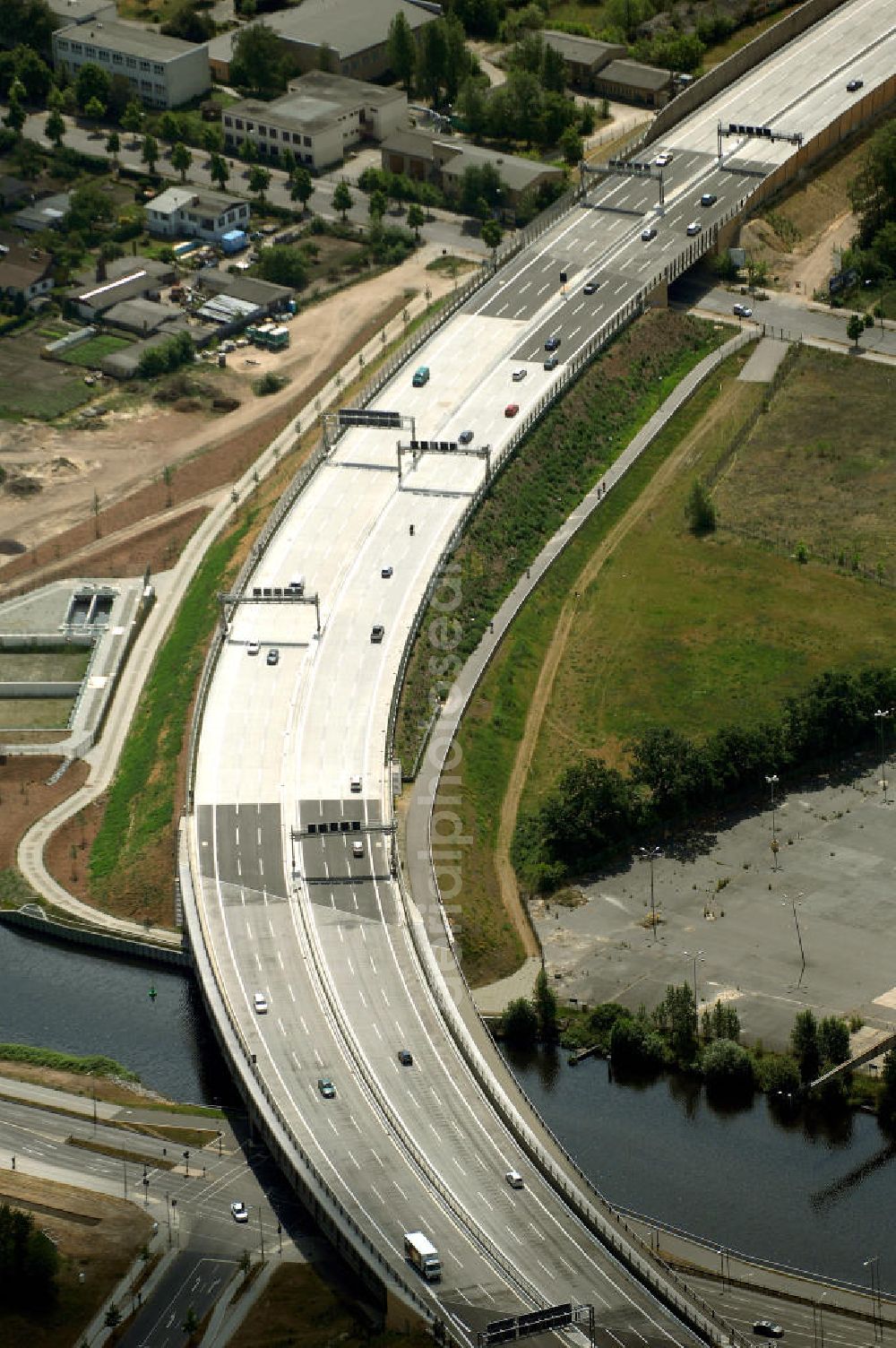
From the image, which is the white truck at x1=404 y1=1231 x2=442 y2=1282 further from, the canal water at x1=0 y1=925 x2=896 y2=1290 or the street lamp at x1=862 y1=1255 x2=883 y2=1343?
the street lamp at x1=862 y1=1255 x2=883 y2=1343

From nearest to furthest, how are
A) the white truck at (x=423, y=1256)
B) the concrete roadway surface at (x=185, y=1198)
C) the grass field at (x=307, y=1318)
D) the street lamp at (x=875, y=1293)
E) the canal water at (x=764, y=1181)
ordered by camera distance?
the grass field at (x=307, y=1318) < the white truck at (x=423, y=1256) < the street lamp at (x=875, y=1293) < the concrete roadway surface at (x=185, y=1198) < the canal water at (x=764, y=1181)

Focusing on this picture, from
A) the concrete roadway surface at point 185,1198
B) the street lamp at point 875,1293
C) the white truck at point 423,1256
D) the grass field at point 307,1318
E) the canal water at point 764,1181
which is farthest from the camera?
the canal water at point 764,1181

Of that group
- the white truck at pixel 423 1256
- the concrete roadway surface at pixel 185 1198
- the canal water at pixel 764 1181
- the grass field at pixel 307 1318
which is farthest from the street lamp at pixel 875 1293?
the concrete roadway surface at pixel 185 1198

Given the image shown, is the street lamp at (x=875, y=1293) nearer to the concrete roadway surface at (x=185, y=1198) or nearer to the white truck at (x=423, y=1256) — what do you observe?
the white truck at (x=423, y=1256)

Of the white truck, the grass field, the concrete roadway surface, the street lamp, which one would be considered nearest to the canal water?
the street lamp

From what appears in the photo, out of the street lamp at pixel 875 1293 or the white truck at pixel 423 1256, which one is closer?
the white truck at pixel 423 1256

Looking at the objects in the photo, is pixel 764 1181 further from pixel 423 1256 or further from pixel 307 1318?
pixel 307 1318

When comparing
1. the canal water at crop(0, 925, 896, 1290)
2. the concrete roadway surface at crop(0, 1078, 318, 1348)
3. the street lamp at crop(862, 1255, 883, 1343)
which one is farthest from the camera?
the canal water at crop(0, 925, 896, 1290)
